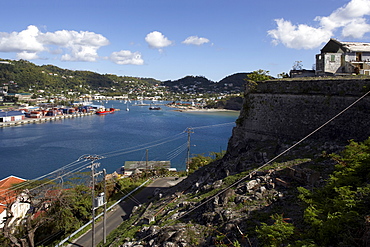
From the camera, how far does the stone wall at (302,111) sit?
27.6ft

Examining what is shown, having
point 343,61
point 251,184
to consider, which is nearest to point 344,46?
point 343,61

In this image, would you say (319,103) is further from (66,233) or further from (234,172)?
(66,233)

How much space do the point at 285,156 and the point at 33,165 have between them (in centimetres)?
2954

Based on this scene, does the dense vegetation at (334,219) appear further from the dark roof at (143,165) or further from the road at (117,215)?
the dark roof at (143,165)

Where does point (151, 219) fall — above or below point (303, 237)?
below

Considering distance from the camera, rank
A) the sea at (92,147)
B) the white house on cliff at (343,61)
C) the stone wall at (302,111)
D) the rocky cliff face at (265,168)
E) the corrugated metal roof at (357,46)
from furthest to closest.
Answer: the sea at (92,147) → the corrugated metal roof at (357,46) → the white house on cliff at (343,61) → the stone wall at (302,111) → the rocky cliff face at (265,168)

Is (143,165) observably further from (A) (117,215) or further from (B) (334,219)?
(B) (334,219)

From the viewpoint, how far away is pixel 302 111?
982cm

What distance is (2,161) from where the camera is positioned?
3288cm

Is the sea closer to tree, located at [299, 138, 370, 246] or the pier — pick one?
the pier

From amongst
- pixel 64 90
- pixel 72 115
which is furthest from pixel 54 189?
pixel 64 90

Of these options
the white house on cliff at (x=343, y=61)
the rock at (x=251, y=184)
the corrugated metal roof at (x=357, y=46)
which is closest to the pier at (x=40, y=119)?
the white house on cliff at (x=343, y=61)

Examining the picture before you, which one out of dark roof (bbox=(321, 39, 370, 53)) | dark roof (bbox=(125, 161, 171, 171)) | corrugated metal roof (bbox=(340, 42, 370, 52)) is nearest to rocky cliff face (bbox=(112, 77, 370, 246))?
dark roof (bbox=(321, 39, 370, 53))

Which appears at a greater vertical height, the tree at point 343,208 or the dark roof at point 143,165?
the tree at point 343,208
